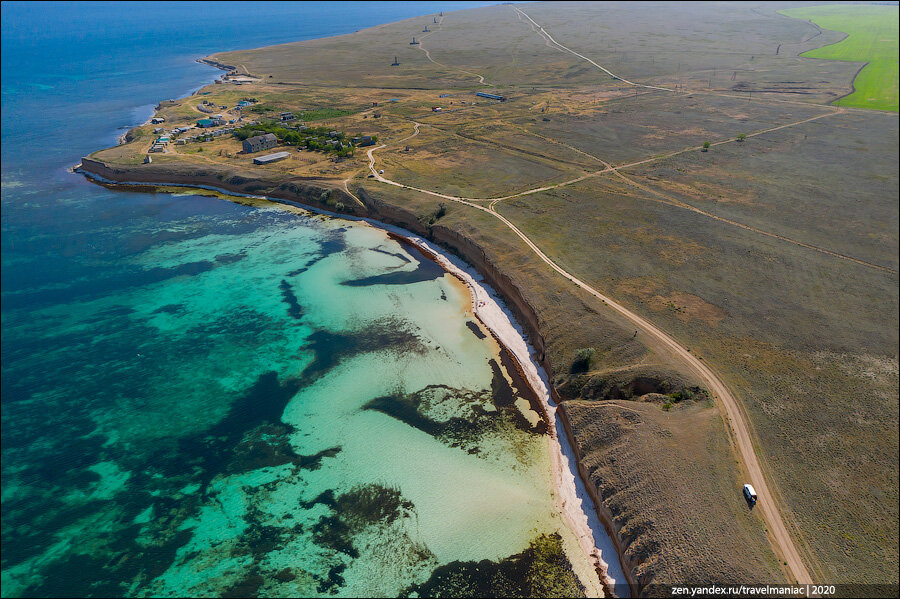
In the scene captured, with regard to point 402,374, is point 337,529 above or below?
below

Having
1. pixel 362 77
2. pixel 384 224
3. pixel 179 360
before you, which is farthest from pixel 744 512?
pixel 362 77

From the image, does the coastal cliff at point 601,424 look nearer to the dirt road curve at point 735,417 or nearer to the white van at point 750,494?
the dirt road curve at point 735,417

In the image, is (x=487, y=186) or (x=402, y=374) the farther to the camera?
(x=487, y=186)

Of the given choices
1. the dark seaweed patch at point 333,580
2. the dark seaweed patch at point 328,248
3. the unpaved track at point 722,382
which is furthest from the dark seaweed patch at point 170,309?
the unpaved track at point 722,382

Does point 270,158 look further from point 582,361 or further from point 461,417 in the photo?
point 582,361

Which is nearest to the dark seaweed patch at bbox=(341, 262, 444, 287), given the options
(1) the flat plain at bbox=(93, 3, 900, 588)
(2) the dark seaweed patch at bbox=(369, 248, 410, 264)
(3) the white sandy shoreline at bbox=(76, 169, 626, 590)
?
(3) the white sandy shoreline at bbox=(76, 169, 626, 590)

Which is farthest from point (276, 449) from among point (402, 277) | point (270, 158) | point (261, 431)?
point (270, 158)

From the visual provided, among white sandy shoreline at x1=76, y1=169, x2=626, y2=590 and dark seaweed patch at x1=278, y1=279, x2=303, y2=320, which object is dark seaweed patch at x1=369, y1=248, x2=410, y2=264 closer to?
white sandy shoreline at x1=76, y1=169, x2=626, y2=590

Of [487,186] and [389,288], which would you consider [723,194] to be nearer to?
[487,186]
